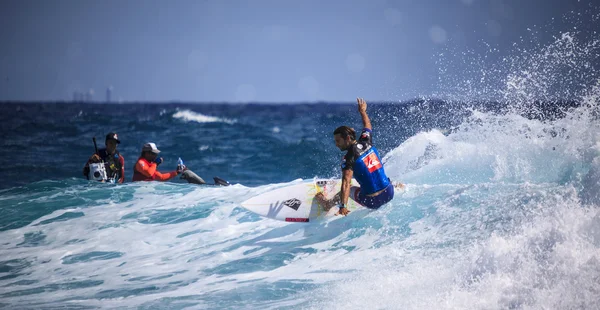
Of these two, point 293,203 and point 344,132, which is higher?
point 344,132

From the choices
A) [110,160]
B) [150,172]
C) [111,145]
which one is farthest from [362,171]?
[110,160]

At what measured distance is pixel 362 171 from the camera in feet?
21.6

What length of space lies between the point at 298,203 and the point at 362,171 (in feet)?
4.22

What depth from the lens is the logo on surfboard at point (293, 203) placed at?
739 centimetres

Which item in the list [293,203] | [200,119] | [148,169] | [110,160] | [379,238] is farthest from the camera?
[200,119]

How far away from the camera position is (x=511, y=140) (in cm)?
820

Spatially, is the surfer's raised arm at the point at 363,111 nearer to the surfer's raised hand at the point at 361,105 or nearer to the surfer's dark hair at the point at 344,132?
the surfer's raised hand at the point at 361,105

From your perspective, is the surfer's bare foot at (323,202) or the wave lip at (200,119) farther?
the wave lip at (200,119)

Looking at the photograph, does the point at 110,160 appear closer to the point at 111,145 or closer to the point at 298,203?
the point at 111,145

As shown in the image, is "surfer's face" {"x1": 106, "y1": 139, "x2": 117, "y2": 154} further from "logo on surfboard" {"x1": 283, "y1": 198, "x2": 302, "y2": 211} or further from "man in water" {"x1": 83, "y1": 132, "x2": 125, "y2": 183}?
"logo on surfboard" {"x1": 283, "y1": 198, "x2": 302, "y2": 211}

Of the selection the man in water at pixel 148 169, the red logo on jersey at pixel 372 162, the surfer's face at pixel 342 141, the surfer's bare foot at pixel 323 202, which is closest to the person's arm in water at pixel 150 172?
the man in water at pixel 148 169

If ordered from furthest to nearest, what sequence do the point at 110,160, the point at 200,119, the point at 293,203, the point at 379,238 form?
the point at 200,119 → the point at 110,160 → the point at 293,203 → the point at 379,238

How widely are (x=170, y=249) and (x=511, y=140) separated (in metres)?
5.75

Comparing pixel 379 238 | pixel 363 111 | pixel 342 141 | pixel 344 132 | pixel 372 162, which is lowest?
pixel 379 238
